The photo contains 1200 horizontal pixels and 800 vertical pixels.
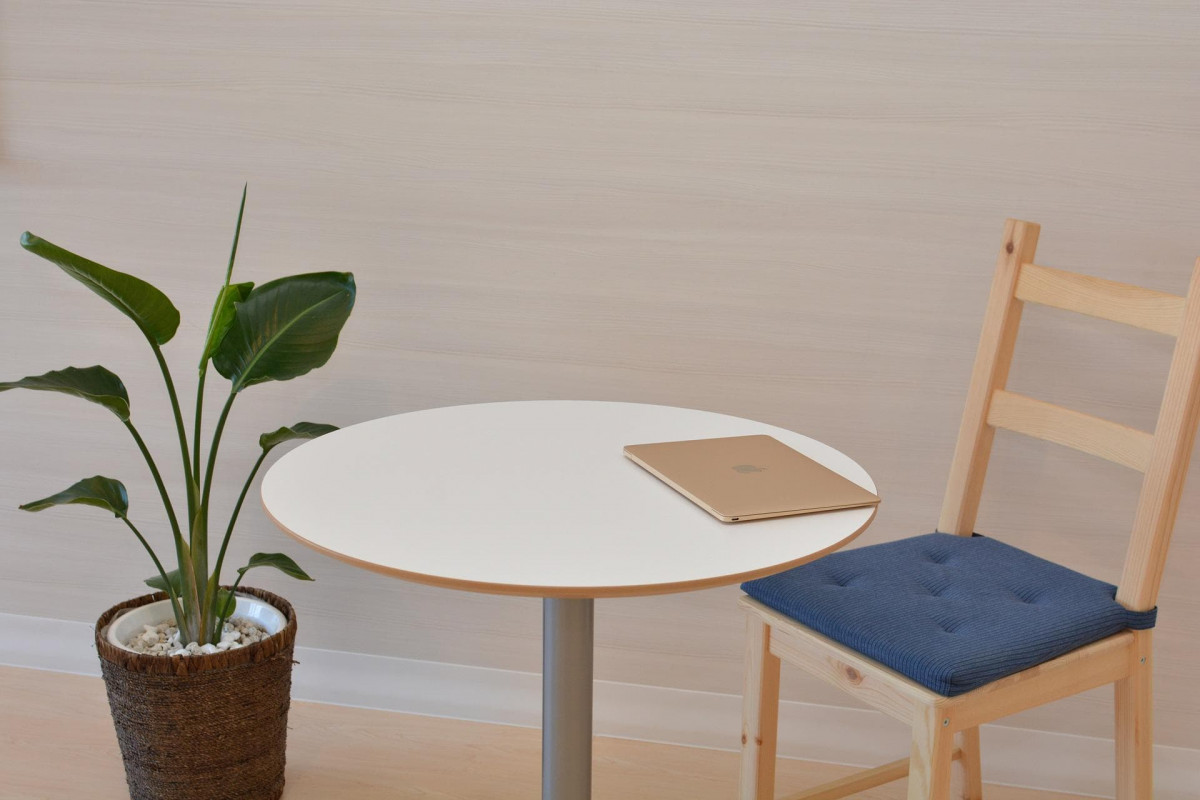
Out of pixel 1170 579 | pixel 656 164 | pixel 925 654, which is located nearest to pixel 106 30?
pixel 656 164

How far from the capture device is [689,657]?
2.28 meters

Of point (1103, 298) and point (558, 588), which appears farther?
point (1103, 298)

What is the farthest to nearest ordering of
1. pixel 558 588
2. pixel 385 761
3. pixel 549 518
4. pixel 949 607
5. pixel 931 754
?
pixel 385 761 → pixel 949 607 → pixel 931 754 → pixel 549 518 → pixel 558 588

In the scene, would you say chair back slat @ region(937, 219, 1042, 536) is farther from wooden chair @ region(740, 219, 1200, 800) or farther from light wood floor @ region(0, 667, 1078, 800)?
light wood floor @ region(0, 667, 1078, 800)

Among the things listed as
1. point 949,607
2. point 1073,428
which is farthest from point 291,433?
point 1073,428

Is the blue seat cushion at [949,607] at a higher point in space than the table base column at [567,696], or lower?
higher

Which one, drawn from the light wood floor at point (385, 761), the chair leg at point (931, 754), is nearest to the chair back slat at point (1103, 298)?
the chair leg at point (931, 754)

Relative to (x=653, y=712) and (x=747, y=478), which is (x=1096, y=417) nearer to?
(x=747, y=478)

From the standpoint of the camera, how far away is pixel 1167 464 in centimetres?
151

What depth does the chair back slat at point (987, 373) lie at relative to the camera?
5.83 feet

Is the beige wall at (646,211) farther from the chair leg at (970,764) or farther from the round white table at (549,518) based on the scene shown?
the round white table at (549,518)

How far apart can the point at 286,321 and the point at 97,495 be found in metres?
0.42

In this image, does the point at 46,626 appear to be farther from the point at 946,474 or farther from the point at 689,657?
the point at 946,474

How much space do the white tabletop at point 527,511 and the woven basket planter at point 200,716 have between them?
0.60 meters
